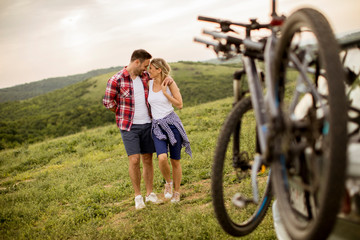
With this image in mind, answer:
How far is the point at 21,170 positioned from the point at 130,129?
7.92m

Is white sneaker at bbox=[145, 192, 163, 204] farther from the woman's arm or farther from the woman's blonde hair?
the woman's blonde hair

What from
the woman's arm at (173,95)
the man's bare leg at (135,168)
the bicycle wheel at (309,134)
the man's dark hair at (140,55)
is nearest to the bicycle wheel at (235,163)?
the bicycle wheel at (309,134)

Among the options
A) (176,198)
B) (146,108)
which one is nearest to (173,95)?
(146,108)

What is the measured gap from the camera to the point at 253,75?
2283 mm

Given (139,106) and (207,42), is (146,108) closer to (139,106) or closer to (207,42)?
(139,106)

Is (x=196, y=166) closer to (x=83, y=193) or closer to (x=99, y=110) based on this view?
(x=83, y=193)

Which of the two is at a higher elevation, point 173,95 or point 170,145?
point 173,95

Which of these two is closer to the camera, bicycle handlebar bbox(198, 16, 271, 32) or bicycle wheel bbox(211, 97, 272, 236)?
bicycle wheel bbox(211, 97, 272, 236)

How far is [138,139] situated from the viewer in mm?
5148

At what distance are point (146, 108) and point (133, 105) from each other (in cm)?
24

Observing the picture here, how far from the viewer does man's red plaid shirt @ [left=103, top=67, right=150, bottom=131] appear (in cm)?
507

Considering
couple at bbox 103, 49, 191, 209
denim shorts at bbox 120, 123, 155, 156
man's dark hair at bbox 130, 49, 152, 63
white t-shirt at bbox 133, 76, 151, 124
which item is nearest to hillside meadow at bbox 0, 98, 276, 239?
couple at bbox 103, 49, 191, 209

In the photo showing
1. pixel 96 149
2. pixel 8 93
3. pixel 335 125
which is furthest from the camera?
pixel 8 93

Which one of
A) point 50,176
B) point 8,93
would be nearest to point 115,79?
point 50,176
